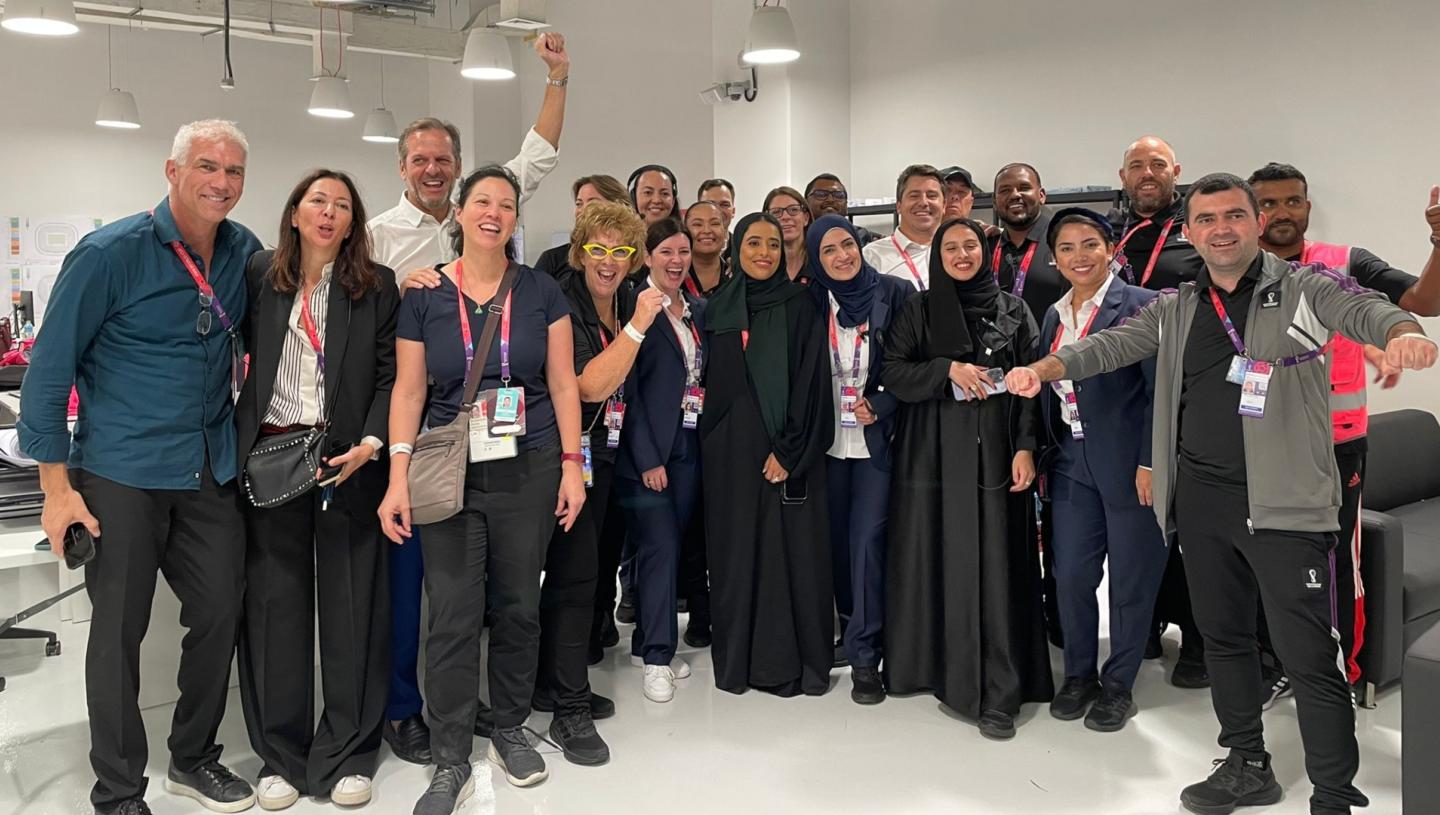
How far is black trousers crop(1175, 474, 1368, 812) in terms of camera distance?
2568mm

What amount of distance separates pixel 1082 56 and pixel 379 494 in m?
5.14

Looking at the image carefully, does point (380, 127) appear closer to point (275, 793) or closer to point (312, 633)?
point (312, 633)

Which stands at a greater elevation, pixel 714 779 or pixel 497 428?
pixel 497 428

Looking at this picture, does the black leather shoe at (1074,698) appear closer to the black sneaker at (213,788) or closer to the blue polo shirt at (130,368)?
the black sneaker at (213,788)

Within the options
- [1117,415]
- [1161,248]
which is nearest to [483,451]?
[1117,415]

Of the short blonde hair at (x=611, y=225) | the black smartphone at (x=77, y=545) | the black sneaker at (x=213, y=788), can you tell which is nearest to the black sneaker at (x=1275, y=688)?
the short blonde hair at (x=611, y=225)

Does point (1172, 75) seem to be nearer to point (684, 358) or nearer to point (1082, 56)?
point (1082, 56)

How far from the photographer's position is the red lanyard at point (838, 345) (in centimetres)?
352

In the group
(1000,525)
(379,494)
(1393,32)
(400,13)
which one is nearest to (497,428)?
→ (379,494)

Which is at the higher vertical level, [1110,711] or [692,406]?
[692,406]

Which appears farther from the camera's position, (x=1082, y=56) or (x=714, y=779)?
(x=1082, y=56)

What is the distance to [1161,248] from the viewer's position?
151 inches

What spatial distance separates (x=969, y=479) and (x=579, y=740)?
56.8 inches

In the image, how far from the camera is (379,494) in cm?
291
